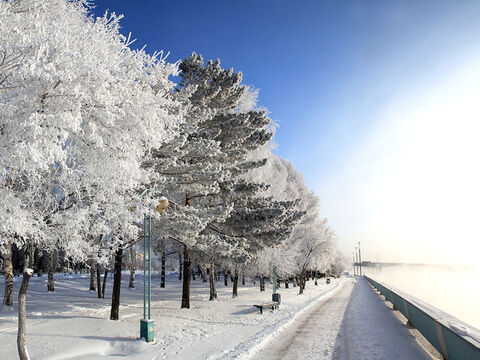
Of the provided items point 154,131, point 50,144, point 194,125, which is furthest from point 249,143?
point 50,144

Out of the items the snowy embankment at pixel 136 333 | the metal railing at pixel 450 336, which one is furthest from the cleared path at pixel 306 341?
the metal railing at pixel 450 336

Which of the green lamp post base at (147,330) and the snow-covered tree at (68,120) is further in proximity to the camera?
the green lamp post base at (147,330)

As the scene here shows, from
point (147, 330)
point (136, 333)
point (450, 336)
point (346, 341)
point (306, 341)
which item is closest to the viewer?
point (450, 336)

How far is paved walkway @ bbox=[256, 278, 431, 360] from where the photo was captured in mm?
8320

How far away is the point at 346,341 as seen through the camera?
9.70 m

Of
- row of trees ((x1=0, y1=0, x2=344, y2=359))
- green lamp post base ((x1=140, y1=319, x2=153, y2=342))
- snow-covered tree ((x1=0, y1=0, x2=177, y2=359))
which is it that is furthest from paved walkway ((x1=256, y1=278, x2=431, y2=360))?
snow-covered tree ((x1=0, y1=0, x2=177, y2=359))

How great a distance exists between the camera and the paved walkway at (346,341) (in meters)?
8.32

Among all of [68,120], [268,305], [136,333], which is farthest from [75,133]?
[268,305]

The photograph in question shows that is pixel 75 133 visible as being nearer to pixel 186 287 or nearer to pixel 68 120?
pixel 68 120

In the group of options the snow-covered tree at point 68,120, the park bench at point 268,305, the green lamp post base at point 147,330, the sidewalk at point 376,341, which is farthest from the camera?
the park bench at point 268,305

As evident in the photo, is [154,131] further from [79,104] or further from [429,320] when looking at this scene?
[429,320]

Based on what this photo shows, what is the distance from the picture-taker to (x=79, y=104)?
592 cm

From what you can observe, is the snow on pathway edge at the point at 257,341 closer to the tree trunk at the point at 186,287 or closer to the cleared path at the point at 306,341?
the cleared path at the point at 306,341

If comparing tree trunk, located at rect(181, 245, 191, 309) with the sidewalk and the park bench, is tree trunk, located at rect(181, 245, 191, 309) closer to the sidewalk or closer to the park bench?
the park bench
